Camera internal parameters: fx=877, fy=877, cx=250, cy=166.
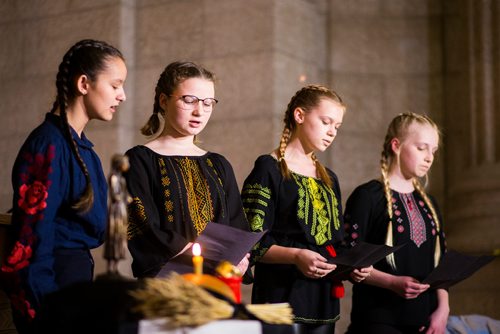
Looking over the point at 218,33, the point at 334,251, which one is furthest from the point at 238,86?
the point at 334,251

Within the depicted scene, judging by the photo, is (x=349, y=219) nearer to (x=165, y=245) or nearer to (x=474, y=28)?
(x=165, y=245)

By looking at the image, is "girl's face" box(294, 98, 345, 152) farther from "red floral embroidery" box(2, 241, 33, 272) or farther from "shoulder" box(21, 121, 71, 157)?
"red floral embroidery" box(2, 241, 33, 272)

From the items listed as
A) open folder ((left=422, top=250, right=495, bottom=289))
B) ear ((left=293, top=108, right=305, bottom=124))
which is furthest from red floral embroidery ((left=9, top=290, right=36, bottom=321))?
open folder ((left=422, top=250, right=495, bottom=289))

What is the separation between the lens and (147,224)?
3.14 m

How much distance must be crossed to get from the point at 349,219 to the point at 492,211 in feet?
6.70

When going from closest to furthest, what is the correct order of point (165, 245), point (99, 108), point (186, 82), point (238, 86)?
point (99, 108) < point (165, 245) < point (186, 82) < point (238, 86)

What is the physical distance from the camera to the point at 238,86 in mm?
6164

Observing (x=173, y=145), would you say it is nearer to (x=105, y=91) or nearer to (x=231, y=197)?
(x=231, y=197)

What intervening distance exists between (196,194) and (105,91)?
0.64 metres

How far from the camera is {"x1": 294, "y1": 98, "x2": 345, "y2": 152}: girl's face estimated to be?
389 centimetres

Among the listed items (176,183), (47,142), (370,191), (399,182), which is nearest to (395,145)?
(399,182)

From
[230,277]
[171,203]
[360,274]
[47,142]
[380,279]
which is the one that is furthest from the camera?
[380,279]

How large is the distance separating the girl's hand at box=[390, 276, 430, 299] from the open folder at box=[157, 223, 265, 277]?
1217 millimetres

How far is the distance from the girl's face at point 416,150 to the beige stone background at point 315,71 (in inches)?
63.8
